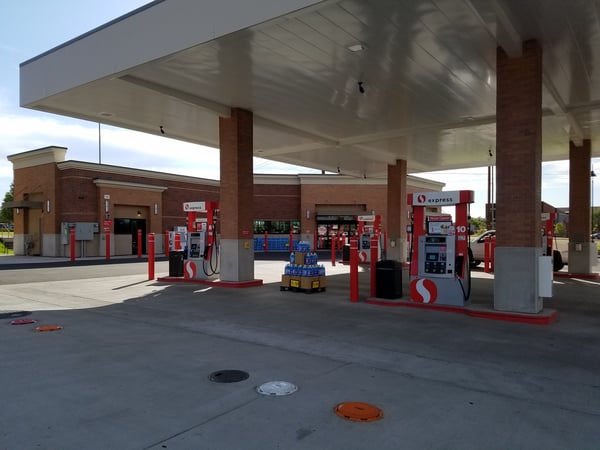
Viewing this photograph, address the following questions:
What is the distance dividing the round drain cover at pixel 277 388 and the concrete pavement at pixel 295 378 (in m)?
0.10

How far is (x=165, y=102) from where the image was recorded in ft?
45.8

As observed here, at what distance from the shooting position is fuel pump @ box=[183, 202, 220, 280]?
54.6ft

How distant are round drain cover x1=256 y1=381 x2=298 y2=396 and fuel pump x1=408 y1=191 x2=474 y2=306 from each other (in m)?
6.44

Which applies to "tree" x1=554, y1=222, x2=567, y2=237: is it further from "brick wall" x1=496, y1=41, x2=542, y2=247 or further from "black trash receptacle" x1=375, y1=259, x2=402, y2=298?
"brick wall" x1=496, y1=41, x2=542, y2=247

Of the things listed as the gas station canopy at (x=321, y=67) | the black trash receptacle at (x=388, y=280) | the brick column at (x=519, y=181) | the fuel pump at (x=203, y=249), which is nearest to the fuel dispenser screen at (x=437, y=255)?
the black trash receptacle at (x=388, y=280)

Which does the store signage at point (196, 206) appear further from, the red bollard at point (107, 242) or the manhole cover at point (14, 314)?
the red bollard at point (107, 242)

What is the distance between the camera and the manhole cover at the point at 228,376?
568cm

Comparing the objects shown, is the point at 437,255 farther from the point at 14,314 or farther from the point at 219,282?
the point at 14,314

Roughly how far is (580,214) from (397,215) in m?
8.58

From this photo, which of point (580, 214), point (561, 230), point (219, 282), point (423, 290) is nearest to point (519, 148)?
point (423, 290)

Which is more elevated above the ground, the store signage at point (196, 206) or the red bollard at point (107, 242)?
the store signage at point (196, 206)

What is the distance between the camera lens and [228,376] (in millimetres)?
5844

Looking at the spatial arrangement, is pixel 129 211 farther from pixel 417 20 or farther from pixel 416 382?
pixel 416 382

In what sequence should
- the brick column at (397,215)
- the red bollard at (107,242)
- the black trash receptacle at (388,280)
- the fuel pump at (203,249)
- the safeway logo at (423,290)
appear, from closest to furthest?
the safeway logo at (423,290) < the black trash receptacle at (388,280) < the fuel pump at (203,249) < the brick column at (397,215) < the red bollard at (107,242)
